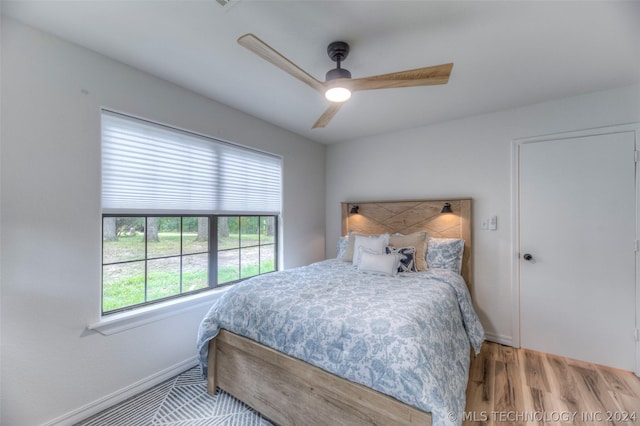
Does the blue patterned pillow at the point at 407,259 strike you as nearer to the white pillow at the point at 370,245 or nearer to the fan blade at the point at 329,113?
the white pillow at the point at 370,245

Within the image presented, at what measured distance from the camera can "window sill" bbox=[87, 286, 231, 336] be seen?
187cm

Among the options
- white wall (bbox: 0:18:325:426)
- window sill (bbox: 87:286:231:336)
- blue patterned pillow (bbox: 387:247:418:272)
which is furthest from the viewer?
blue patterned pillow (bbox: 387:247:418:272)

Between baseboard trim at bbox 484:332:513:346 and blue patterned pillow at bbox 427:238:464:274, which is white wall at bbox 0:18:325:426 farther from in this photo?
baseboard trim at bbox 484:332:513:346

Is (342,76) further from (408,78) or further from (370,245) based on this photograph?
(370,245)

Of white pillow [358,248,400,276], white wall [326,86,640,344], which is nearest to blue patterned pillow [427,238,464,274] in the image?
white wall [326,86,640,344]

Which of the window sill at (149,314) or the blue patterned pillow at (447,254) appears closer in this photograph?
the window sill at (149,314)

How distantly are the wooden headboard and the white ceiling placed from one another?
1.23 m

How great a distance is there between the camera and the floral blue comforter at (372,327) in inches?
49.4

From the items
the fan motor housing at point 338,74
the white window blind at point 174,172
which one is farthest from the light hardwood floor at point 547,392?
the white window blind at point 174,172

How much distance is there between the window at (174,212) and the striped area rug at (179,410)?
2.26ft

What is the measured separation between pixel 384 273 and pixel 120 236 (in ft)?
7.48

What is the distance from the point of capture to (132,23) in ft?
5.24

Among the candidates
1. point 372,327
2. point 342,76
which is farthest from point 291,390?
point 342,76

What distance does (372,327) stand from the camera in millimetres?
1413
